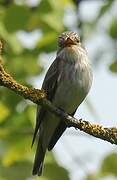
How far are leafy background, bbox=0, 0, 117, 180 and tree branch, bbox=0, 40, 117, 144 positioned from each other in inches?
52.7

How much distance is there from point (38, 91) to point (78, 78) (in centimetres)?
155

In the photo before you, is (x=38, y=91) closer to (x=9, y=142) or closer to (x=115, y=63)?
(x=115, y=63)

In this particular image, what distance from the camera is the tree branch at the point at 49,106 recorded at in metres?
4.64

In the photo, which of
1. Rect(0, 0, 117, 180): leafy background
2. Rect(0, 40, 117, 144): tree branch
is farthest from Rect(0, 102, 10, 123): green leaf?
Rect(0, 40, 117, 144): tree branch

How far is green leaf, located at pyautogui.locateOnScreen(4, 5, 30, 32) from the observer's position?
674 cm

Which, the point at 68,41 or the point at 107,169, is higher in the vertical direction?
the point at 68,41

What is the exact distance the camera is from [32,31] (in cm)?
717

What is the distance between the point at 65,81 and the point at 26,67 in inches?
34.1

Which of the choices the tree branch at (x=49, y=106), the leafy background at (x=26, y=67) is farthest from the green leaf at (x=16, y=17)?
the tree branch at (x=49, y=106)

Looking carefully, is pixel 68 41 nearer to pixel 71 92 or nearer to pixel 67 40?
pixel 67 40

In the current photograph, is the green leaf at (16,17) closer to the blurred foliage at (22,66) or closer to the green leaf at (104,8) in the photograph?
the blurred foliage at (22,66)

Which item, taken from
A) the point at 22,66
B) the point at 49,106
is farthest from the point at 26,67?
the point at 49,106

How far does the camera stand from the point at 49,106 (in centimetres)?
476

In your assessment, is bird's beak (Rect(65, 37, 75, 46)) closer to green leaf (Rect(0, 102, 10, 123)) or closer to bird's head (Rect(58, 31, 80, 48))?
bird's head (Rect(58, 31, 80, 48))
